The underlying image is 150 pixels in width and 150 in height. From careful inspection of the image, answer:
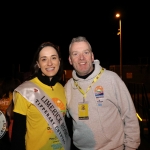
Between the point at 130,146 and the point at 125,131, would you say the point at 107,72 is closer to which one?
the point at 125,131

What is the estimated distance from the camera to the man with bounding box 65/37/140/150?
2.59 m

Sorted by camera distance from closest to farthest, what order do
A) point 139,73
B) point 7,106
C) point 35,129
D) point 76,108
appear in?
point 35,129
point 76,108
point 7,106
point 139,73

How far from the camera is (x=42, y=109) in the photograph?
254 cm

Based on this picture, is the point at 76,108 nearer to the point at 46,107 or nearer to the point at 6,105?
the point at 46,107

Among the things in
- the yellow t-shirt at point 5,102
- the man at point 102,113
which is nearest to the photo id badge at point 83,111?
the man at point 102,113

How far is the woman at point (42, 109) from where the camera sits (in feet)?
7.86

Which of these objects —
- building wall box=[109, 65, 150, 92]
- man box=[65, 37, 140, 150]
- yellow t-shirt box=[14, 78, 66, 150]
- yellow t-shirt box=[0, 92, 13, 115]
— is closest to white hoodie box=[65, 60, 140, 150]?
man box=[65, 37, 140, 150]

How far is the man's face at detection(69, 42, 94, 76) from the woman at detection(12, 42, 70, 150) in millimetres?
240

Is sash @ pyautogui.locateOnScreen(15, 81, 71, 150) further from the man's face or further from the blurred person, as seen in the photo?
the blurred person

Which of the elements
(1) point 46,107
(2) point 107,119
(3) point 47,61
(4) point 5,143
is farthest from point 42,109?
(4) point 5,143

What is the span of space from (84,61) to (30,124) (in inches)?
40.0

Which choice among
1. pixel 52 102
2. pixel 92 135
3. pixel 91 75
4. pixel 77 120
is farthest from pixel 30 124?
pixel 91 75

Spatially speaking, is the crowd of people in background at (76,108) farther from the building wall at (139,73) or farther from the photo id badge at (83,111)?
the building wall at (139,73)

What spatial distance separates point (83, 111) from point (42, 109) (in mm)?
497
